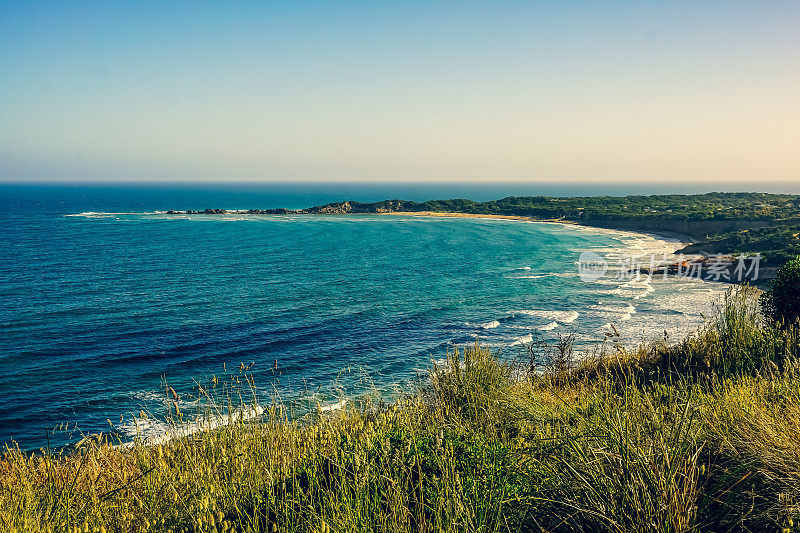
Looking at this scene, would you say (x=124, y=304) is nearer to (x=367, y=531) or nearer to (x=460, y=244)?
(x=367, y=531)

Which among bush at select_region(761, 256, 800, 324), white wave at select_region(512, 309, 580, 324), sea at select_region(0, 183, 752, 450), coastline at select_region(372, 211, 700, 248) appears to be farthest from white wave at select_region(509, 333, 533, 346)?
coastline at select_region(372, 211, 700, 248)

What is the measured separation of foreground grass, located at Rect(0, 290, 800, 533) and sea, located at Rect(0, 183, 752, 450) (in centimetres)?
82

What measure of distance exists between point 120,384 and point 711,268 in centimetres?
4131

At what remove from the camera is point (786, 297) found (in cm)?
1335

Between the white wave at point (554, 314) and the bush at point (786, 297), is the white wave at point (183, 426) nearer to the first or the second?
the bush at point (786, 297)

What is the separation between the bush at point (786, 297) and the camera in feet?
42.8

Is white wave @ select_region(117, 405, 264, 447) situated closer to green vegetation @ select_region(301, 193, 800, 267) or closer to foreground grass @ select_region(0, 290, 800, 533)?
foreground grass @ select_region(0, 290, 800, 533)

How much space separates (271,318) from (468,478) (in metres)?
21.3

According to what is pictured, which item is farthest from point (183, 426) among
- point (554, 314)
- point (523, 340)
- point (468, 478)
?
point (554, 314)

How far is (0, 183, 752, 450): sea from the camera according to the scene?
50.1 feet

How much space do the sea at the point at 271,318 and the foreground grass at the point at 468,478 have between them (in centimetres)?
82

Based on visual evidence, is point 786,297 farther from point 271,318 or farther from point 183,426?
point 271,318

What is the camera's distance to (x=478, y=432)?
5.75m

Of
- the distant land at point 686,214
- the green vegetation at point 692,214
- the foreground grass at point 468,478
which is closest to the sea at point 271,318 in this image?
the foreground grass at point 468,478
